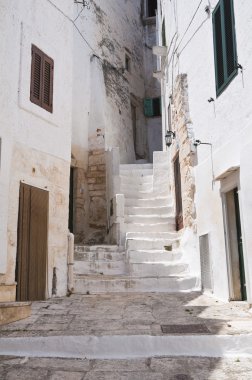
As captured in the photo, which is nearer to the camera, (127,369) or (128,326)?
(127,369)

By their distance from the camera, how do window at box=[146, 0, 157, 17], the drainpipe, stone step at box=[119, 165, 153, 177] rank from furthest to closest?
window at box=[146, 0, 157, 17], stone step at box=[119, 165, 153, 177], the drainpipe

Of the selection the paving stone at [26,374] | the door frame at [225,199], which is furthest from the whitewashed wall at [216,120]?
the paving stone at [26,374]

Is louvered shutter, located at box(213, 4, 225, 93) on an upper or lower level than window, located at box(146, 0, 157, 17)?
lower

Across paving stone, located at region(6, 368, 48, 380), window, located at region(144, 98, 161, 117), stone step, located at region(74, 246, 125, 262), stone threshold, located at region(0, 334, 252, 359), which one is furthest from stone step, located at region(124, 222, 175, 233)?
window, located at region(144, 98, 161, 117)

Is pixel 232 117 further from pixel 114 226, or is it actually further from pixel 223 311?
pixel 114 226

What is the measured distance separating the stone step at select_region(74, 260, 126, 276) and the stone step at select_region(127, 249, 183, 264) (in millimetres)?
298

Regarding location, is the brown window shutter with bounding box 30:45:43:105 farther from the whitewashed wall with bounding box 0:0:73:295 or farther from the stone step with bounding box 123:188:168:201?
the stone step with bounding box 123:188:168:201

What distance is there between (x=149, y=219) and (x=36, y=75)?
4.89 metres

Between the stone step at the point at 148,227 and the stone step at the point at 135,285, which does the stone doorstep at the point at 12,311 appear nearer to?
the stone step at the point at 135,285

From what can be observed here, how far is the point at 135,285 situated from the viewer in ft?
28.8

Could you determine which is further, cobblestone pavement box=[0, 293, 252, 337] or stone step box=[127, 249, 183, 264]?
stone step box=[127, 249, 183, 264]

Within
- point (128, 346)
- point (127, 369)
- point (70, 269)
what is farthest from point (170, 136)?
point (127, 369)

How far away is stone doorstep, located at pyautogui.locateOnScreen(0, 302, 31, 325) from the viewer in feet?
18.4

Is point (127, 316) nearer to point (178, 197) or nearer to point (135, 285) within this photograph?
point (135, 285)
